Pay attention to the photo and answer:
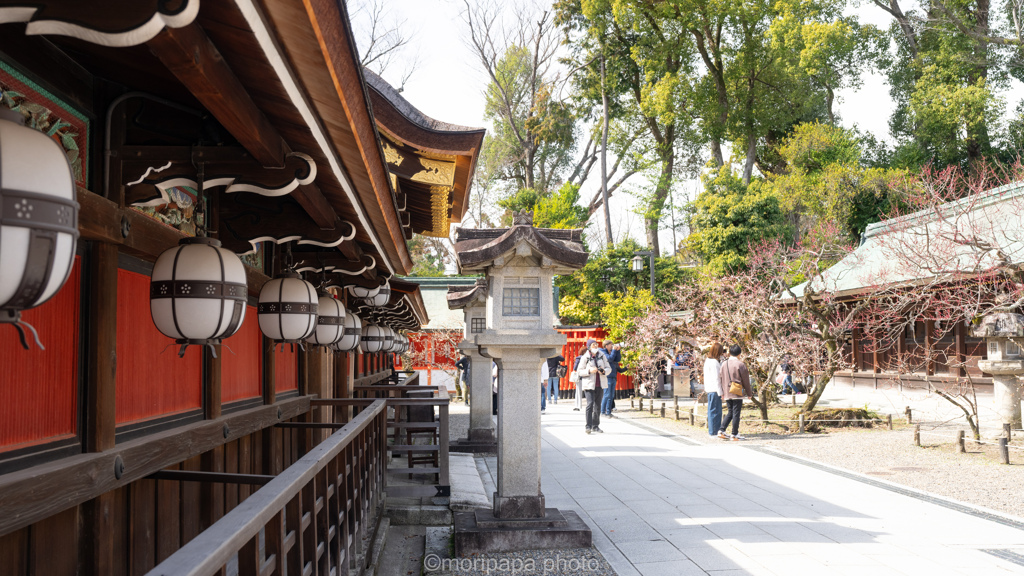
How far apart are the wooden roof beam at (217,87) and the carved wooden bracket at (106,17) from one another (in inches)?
4.6

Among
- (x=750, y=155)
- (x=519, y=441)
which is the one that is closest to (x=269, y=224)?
(x=519, y=441)

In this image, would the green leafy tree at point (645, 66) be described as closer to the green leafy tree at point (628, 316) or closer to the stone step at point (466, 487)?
the green leafy tree at point (628, 316)

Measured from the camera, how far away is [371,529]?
19.0ft

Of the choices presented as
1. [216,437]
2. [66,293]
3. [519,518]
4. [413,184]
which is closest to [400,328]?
[413,184]

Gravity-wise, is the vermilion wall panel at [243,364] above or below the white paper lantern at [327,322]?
below

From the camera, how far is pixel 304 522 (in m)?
3.07

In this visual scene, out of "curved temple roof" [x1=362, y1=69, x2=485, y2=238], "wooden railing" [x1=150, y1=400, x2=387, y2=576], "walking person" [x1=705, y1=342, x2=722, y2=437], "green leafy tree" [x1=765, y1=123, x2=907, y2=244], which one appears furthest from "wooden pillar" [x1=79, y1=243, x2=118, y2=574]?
"green leafy tree" [x1=765, y1=123, x2=907, y2=244]

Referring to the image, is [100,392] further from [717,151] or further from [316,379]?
[717,151]

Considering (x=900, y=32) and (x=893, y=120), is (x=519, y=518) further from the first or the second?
(x=900, y=32)

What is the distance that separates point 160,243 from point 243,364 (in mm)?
1888

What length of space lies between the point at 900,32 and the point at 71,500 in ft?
117

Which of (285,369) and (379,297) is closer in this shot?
(285,369)

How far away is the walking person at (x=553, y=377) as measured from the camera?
886 inches

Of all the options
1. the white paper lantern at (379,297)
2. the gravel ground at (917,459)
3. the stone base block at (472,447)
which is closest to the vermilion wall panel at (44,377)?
the white paper lantern at (379,297)
